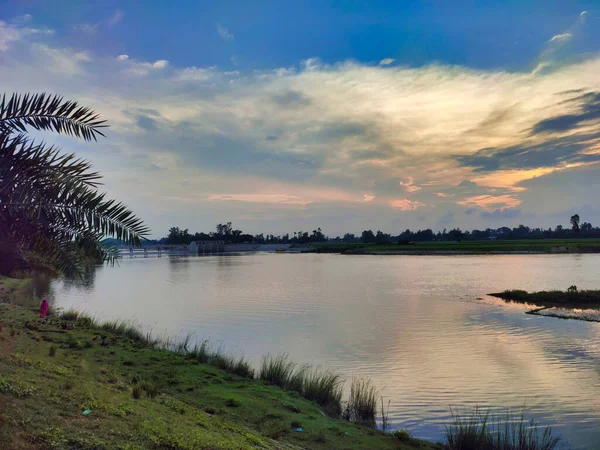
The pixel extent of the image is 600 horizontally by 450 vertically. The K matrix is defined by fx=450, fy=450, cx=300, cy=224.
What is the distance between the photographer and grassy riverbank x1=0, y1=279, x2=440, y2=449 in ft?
19.1

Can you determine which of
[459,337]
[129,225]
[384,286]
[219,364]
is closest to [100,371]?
[219,364]

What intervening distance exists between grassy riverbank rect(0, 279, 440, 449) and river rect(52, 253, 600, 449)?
263 cm

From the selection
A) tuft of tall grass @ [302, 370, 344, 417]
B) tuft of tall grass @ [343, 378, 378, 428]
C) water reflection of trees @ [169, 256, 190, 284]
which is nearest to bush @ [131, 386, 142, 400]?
tuft of tall grass @ [302, 370, 344, 417]

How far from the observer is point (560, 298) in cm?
3453

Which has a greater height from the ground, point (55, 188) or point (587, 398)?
point (55, 188)

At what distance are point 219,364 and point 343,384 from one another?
14.2 ft

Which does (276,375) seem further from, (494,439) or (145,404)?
(494,439)

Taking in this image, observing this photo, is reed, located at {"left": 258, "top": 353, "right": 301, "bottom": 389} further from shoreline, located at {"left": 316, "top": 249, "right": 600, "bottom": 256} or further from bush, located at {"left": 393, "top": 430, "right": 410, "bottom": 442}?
shoreline, located at {"left": 316, "top": 249, "right": 600, "bottom": 256}

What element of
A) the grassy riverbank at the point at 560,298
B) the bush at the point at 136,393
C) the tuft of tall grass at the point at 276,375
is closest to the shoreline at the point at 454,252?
the grassy riverbank at the point at 560,298

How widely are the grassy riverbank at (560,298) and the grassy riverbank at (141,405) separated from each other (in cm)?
2861

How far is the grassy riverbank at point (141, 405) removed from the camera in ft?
19.1

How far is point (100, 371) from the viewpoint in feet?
38.1

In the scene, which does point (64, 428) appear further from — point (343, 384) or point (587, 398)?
point (587, 398)

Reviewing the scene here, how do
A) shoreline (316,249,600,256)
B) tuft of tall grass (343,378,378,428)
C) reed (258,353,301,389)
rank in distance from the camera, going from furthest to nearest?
shoreline (316,249,600,256) → reed (258,353,301,389) → tuft of tall grass (343,378,378,428)
